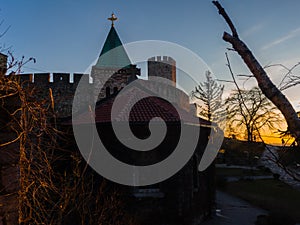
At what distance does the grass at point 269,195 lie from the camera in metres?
14.7

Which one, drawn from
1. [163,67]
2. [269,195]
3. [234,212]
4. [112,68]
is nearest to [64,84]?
[112,68]

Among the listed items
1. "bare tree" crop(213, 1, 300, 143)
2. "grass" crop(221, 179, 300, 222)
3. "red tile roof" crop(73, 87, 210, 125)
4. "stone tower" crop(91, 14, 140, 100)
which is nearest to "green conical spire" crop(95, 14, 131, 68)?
"stone tower" crop(91, 14, 140, 100)

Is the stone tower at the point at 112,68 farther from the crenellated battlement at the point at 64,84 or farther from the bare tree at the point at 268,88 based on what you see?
the bare tree at the point at 268,88

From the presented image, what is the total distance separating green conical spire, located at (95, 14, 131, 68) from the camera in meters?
17.4

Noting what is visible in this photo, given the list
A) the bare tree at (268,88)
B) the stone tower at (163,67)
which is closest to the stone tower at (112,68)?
the stone tower at (163,67)

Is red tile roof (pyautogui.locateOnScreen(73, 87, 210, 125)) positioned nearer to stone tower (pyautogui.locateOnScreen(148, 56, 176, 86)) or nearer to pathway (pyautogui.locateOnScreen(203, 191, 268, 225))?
pathway (pyautogui.locateOnScreen(203, 191, 268, 225))

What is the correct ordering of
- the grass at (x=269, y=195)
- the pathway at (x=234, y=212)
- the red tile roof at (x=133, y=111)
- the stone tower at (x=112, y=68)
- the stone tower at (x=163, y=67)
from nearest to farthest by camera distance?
the red tile roof at (x=133, y=111), the pathway at (x=234, y=212), the grass at (x=269, y=195), the stone tower at (x=112, y=68), the stone tower at (x=163, y=67)

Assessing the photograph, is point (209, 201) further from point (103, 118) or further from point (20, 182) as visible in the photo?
point (20, 182)

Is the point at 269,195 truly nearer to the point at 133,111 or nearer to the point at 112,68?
the point at 133,111

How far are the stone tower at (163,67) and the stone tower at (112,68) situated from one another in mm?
2544

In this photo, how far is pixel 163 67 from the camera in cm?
1994

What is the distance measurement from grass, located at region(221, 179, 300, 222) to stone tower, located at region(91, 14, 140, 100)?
33.3ft

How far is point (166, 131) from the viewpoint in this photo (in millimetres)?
10234

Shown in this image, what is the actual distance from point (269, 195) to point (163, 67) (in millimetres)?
11245
